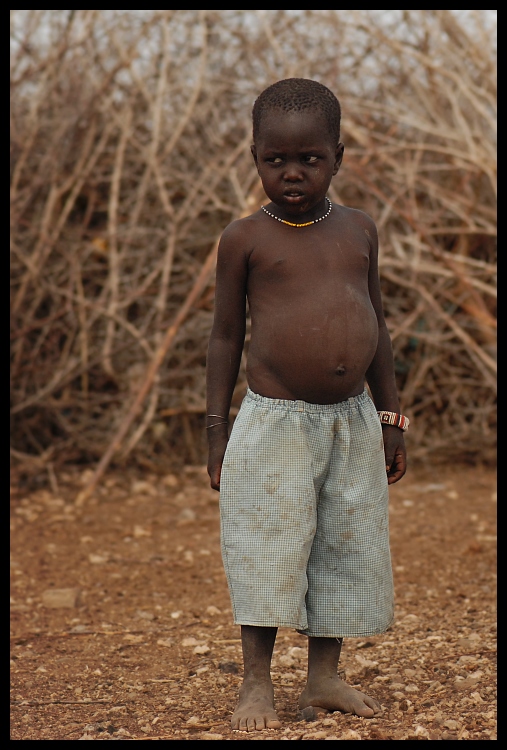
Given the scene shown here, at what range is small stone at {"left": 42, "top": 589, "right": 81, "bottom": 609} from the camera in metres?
3.71

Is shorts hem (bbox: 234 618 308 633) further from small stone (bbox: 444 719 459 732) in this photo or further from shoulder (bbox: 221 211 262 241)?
shoulder (bbox: 221 211 262 241)

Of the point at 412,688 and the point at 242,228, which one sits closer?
the point at 242,228

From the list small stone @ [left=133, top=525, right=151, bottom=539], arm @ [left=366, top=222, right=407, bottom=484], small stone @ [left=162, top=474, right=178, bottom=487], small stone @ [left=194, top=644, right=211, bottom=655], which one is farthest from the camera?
small stone @ [left=162, top=474, right=178, bottom=487]

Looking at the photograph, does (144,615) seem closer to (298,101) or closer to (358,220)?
(358,220)

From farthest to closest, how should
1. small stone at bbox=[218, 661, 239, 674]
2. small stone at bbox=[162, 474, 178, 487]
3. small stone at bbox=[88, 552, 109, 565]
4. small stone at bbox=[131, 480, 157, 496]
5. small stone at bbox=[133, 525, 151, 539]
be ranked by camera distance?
small stone at bbox=[162, 474, 178, 487], small stone at bbox=[131, 480, 157, 496], small stone at bbox=[133, 525, 151, 539], small stone at bbox=[88, 552, 109, 565], small stone at bbox=[218, 661, 239, 674]

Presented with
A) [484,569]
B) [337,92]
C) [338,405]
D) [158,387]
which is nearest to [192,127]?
[337,92]

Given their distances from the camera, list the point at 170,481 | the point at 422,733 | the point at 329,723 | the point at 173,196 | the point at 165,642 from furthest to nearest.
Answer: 1. the point at 173,196
2. the point at 170,481
3. the point at 165,642
4. the point at 329,723
5. the point at 422,733

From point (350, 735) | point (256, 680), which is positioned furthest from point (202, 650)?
point (350, 735)

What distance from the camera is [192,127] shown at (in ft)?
18.9

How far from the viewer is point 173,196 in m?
5.97

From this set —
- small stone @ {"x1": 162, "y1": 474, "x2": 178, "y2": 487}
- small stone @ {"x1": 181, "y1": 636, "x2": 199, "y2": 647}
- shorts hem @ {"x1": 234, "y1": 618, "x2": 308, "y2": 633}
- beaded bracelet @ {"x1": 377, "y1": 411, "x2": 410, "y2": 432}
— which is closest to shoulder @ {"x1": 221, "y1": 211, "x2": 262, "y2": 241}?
beaded bracelet @ {"x1": 377, "y1": 411, "x2": 410, "y2": 432}

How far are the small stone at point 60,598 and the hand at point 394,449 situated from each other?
1.57 metres

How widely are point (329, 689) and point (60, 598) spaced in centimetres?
152

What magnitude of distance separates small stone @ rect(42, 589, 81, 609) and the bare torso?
1627 mm
